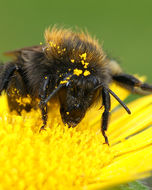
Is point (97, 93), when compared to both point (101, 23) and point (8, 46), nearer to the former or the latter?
point (8, 46)

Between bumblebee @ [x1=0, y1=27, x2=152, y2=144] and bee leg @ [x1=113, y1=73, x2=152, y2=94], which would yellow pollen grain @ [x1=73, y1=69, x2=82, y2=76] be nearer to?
bumblebee @ [x1=0, y1=27, x2=152, y2=144]

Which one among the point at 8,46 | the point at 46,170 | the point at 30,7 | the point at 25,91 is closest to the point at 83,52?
the point at 25,91

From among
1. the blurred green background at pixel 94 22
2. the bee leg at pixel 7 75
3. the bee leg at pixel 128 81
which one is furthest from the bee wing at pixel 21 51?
the blurred green background at pixel 94 22

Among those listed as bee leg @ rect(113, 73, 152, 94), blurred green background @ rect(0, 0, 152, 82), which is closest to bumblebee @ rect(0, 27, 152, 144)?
bee leg @ rect(113, 73, 152, 94)

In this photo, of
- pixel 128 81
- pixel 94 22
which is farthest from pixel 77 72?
pixel 94 22

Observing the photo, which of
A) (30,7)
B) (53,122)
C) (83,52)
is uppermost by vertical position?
(83,52)

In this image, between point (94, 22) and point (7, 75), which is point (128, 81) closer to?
point (7, 75)
